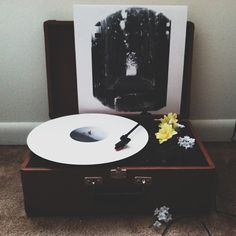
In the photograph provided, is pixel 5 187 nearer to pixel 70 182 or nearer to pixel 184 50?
pixel 70 182

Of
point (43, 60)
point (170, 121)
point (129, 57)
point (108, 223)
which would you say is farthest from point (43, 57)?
point (108, 223)

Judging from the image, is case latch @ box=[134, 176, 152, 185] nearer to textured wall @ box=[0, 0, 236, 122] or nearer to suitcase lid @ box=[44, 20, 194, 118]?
suitcase lid @ box=[44, 20, 194, 118]

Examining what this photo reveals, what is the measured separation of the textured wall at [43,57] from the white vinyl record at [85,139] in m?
0.25

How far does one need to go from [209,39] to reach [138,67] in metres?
0.26

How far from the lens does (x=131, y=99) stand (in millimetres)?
1090

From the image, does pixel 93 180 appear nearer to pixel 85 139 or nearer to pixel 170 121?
pixel 85 139

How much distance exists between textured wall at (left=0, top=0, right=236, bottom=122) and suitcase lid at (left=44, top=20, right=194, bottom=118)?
0.06 metres

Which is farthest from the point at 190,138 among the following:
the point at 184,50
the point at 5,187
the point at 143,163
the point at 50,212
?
the point at 5,187

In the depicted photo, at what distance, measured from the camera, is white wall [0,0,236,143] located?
3.57 feet

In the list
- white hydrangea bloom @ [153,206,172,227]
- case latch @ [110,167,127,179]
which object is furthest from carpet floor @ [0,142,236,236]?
case latch @ [110,167,127,179]

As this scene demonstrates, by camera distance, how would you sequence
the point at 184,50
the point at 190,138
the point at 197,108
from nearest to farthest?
the point at 190,138
the point at 184,50
the point at 197,108

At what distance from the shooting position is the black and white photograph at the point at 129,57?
102 centimetres

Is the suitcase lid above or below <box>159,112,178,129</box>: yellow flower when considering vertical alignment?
above

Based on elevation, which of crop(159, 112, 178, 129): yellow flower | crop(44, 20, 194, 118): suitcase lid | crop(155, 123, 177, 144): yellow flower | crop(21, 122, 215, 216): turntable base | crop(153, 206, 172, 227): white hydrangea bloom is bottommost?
crop(153, 206, 172, 227): white hydrangea bloom
